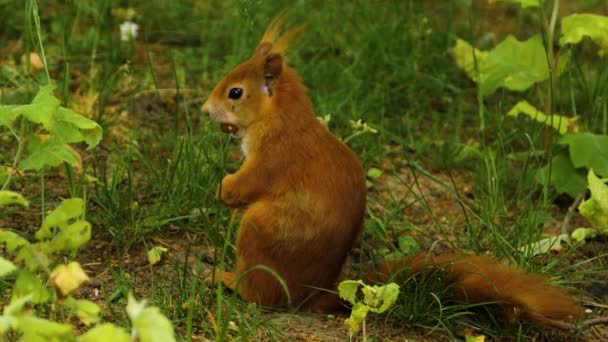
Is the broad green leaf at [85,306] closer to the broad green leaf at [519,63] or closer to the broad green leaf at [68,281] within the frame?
the broad green leaf at [68,281]

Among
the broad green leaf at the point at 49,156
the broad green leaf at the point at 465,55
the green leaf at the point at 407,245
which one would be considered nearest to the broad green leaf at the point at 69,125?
the broad green leaf at the point at 49,156

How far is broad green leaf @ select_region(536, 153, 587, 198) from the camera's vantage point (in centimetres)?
396

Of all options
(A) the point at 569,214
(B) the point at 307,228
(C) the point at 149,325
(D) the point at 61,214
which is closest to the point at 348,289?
(B) the point at 307,228

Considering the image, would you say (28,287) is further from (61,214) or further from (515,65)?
(515,65)

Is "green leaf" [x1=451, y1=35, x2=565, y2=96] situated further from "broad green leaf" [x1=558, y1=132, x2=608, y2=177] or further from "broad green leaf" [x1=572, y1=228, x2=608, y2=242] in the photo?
"broad green leaf" [x1=572, y1=228, x2=608, y2=242]

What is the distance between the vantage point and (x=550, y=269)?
3492 mm

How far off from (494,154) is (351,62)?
4.18 feet

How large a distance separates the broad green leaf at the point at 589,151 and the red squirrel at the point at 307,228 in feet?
2.87

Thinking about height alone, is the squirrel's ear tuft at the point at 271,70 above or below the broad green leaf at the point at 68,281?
above

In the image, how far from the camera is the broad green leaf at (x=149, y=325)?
6.34 feet

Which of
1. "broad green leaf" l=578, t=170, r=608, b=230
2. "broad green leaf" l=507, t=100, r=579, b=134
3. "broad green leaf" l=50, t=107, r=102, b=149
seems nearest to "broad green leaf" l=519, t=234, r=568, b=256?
"broad green leaf" l=578, t=170, r=608, b=230

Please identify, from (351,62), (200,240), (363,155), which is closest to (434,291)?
(200,240)

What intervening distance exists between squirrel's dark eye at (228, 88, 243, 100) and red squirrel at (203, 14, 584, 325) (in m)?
0.08

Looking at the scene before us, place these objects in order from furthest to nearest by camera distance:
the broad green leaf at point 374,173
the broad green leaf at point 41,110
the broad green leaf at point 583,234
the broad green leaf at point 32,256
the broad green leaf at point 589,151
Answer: the broad green leaf at point 374,173 < the broad green leaf at point 589,151 < the broad green leaf at point 583,234 < the broad green leaf at point 41,110 < the broad green leaf at point 32,256
